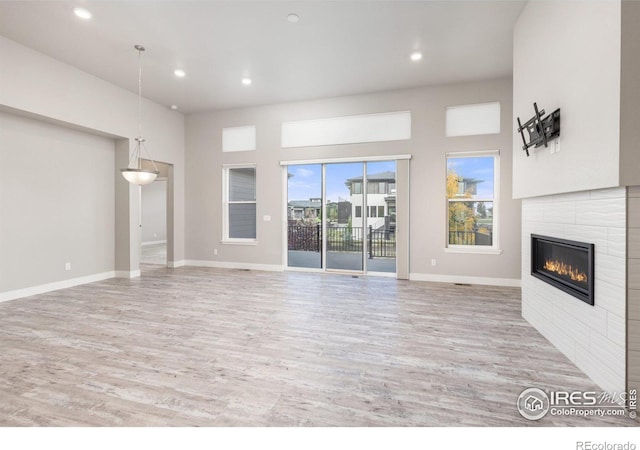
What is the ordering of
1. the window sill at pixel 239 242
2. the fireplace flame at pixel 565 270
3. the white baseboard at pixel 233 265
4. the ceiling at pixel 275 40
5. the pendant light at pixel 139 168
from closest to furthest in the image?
1. the fireplace flame at pixel 565 270
2. the ceiling at pixel 275 40
3. the pendant light at pixel 139 168
4. the white baseboard at pixel 233 265
5. the window sill at pixel 239 242

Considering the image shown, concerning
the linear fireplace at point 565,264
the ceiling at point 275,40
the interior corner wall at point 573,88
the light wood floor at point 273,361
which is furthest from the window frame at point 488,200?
the linear fireplace at point 565,264

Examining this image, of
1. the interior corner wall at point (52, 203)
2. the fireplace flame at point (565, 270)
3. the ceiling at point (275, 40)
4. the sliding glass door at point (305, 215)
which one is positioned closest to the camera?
the fireplace flame at point (565, 270)

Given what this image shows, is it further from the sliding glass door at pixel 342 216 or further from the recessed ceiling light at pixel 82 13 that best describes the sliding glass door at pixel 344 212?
the recessed ceiling light at pixel 82 13

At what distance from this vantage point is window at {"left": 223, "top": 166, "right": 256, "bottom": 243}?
22.2 feet

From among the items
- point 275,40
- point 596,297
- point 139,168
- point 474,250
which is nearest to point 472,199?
point 474,250

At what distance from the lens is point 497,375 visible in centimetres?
227

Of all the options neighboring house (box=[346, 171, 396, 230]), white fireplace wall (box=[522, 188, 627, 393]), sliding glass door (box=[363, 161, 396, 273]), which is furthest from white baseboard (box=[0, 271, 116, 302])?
white fireplace wall (box=[522, 188, 627, 393])

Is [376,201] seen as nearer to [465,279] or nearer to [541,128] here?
[465,279]

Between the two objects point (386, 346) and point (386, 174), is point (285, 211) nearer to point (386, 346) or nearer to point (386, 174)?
point (386, 174)

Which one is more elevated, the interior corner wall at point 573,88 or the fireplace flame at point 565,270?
the interior corner wall at point 573,88

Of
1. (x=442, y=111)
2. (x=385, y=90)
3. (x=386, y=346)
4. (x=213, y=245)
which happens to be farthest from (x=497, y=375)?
(x=213, y=245)

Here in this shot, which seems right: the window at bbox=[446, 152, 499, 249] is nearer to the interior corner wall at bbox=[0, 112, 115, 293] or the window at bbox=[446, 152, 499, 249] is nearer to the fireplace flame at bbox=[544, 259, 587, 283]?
the fireplace flame at bbox=[544, 259, 587, 283]

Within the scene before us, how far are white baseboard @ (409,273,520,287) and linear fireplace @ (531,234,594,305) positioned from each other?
210cm

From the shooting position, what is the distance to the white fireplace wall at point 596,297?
1.94 m
